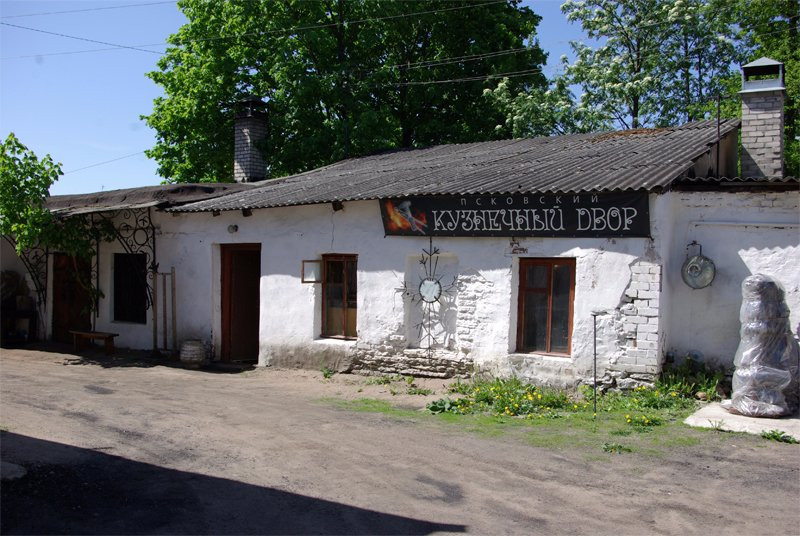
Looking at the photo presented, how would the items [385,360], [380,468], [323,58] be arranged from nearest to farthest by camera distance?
1. [380,468]
2. [385,360]
3. [323,58]

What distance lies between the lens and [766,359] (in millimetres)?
7875

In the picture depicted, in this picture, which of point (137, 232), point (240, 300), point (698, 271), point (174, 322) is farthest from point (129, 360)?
point (698, 271)

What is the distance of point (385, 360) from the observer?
11211 millimetres

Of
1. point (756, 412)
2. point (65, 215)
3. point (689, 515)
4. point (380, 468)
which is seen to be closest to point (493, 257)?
point (756, 412)

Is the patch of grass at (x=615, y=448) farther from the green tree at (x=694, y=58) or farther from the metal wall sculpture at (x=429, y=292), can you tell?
the green tree at (x=694, y=58)

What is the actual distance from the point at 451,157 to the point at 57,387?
882 cm

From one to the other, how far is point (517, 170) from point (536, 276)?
2.24 meters

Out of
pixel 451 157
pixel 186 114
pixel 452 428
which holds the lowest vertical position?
pixel 452 428

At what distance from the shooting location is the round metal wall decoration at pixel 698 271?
9289 mm

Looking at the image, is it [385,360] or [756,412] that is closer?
[756,412]

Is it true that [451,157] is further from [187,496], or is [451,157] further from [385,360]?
[187,496]

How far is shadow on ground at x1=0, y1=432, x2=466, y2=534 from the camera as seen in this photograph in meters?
4.57

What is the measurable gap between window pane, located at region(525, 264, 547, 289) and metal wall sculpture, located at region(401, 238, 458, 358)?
1.15 meters

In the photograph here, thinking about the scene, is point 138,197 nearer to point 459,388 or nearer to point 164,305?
point 164,305
